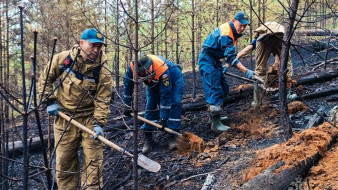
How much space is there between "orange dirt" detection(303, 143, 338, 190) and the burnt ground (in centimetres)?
65

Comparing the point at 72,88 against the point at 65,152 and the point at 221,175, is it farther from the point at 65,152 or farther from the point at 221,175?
the point at 221,175

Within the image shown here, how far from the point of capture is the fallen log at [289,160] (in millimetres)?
2621

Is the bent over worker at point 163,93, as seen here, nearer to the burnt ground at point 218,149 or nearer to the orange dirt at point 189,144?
the orange dirt at point 189,144

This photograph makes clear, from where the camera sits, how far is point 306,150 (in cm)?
296

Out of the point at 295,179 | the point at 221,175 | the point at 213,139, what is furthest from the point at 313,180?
the point at 213,139

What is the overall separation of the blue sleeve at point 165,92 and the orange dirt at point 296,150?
7.26ft

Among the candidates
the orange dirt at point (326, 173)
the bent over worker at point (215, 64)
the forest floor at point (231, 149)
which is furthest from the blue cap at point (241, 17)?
the orange dirt at point (326, 173)

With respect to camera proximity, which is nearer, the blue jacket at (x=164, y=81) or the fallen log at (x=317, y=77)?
the blue jacket at (x=164, y=81)

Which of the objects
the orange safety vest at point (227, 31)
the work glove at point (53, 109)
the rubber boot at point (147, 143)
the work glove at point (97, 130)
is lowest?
the rubber boot at point (147, 143)

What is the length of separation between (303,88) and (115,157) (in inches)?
184

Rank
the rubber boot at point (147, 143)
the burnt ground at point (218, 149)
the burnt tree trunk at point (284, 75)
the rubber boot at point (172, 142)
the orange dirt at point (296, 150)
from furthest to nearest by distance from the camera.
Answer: the rubber boot at point (147, 143), the rubber boot at point (172, 142), the burnt ground at point (218, 149), the burnt tree trunk at point (284, 75), the orange dirt at point (296, 150)

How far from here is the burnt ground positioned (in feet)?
12.6

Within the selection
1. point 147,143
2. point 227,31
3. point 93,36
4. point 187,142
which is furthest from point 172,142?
point 93,36

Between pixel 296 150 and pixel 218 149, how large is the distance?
1920 millimetres
